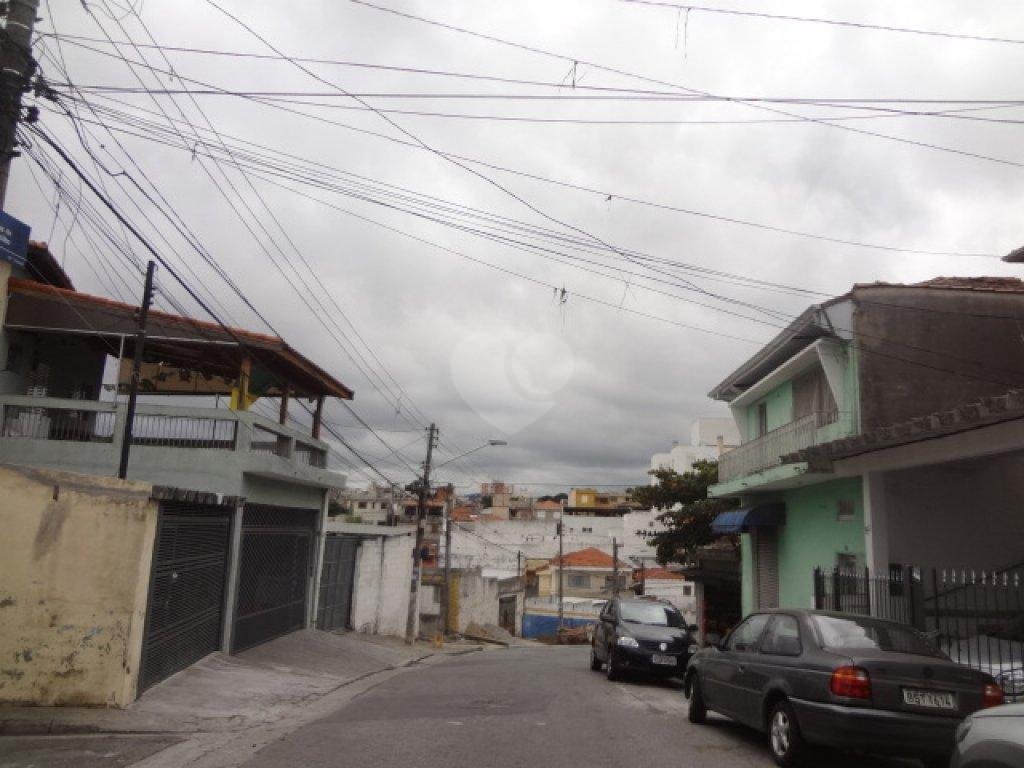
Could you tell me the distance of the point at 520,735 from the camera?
341 inches

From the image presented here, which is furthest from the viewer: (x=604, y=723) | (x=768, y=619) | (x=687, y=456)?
(x=687, y=456)

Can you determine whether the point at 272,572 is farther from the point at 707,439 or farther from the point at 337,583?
the point at 707,439

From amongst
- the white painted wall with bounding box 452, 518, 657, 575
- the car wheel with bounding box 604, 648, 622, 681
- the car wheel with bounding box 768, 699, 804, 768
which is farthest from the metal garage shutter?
the white painted wall with bounding box 452, 518, 657, 575

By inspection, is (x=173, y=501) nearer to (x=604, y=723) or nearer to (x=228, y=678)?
(x=228, y=678)

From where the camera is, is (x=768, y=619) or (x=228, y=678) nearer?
(x=768, y=619)

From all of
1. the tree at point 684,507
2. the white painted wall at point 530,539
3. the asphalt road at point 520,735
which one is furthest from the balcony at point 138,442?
the white painted wall at point 530,539

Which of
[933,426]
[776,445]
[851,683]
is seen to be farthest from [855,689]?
[776,445]

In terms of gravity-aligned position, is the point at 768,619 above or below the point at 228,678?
above

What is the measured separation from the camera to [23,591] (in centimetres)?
909

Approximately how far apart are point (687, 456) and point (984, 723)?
75382mm

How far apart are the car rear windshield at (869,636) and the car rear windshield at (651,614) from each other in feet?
25.8

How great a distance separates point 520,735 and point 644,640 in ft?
21.2

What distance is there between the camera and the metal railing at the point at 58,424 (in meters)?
15.8

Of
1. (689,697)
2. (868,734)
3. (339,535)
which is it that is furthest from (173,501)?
(339,535)
